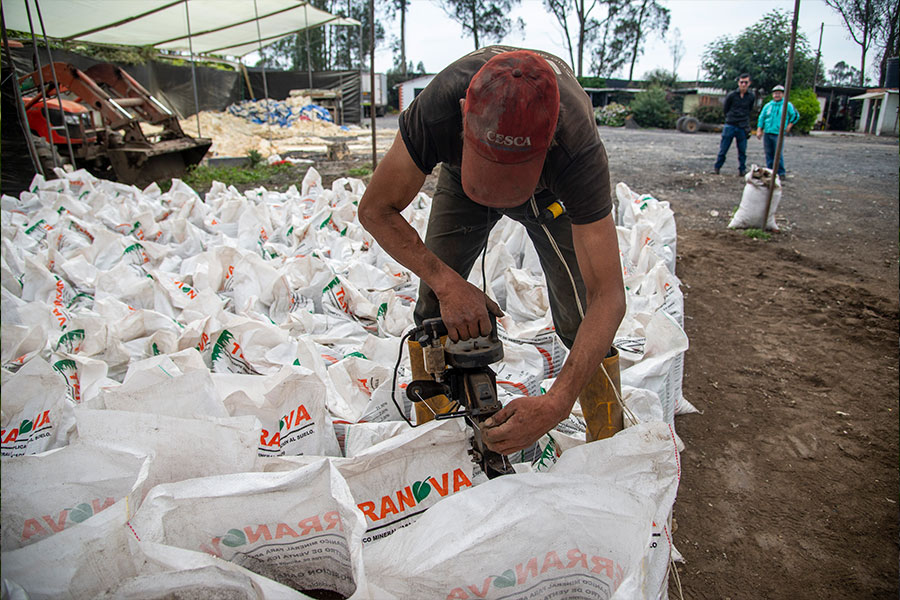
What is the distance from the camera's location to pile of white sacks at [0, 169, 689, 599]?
1.01m

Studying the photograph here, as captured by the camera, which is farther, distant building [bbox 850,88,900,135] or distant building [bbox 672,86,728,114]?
distant building [bbox 672,86,728,114]

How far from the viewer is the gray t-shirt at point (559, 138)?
53.7 inches

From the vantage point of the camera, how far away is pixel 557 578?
1071 millimetres

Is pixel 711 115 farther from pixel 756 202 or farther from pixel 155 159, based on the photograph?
pixel 155 159

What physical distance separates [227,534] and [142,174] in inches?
268

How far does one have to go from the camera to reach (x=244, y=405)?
1565 millimetres

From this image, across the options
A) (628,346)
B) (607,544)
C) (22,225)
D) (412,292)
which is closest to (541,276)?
(412,292)

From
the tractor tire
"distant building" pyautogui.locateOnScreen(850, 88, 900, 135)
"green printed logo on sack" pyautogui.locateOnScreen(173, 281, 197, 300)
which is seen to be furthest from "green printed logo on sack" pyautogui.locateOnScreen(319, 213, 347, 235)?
"distant building" pyautogui.locateOnScreen(850, 88, 900, 135)

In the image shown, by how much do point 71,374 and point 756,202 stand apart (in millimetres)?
5466

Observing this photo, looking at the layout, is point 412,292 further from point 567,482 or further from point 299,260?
point 567,482

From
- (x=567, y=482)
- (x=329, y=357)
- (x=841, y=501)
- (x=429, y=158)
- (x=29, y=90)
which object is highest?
(x=29, y=90)

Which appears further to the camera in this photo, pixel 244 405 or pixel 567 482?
pixel 244 405

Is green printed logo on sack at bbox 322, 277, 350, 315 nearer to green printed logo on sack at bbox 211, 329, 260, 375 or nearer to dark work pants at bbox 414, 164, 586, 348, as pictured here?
green printed logo on sack at bbox 211, 329, 260, 375

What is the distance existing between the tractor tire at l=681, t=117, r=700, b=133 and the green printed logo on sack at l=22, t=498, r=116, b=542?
71.2ft
